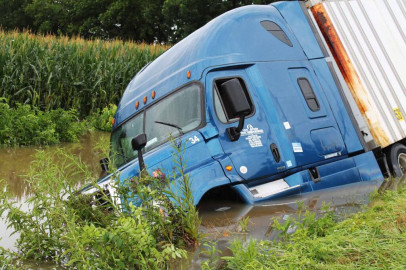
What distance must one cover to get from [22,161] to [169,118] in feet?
18.5

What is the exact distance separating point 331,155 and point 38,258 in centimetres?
434

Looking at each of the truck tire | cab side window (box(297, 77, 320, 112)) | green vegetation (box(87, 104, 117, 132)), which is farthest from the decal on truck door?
green vegetation (box(87, 104, 117, 132))

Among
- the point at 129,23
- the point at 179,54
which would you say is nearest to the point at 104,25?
the point at 129,23

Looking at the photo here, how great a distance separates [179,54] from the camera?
315 inches

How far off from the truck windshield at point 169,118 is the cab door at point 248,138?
0.20m

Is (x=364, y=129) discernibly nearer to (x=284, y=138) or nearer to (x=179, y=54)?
(x=284, y=138)

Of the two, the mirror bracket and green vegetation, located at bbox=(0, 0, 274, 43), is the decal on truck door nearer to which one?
the mirror bracket

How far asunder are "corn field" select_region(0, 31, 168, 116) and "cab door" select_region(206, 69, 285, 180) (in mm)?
9612

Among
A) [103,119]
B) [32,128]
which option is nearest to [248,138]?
[32,128]

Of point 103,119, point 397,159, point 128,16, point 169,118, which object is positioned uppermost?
point 128,16

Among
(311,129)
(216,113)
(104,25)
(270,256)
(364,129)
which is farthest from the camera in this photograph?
(104,25)

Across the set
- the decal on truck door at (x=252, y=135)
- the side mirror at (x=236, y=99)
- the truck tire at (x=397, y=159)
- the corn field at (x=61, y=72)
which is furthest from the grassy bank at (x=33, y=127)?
the truck tire at (x=397, y=159)

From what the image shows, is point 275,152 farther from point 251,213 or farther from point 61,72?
point 61,72

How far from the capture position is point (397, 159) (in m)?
9.09
